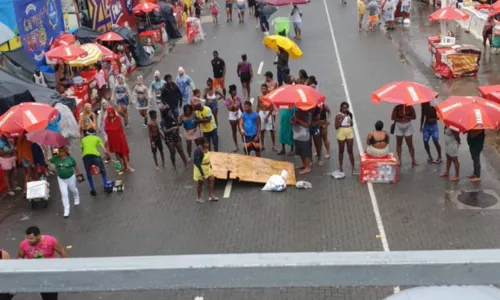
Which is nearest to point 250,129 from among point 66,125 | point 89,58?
point 66,125

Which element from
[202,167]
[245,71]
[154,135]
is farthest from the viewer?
[245,71]

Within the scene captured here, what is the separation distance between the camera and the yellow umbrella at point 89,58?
1766 cm

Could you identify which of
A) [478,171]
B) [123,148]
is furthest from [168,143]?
[478,171]

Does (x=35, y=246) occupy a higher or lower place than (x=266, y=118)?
higher

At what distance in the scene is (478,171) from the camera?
11344 millimetres

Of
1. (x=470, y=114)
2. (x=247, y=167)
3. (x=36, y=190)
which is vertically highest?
(x=470, y=114)

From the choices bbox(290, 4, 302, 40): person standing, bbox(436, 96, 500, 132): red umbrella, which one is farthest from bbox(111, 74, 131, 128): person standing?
bbox(290, 4, 302, 40): person standing

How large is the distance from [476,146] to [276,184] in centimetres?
393

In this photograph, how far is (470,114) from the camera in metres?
10.4

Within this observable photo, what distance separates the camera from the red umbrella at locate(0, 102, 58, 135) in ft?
35.9

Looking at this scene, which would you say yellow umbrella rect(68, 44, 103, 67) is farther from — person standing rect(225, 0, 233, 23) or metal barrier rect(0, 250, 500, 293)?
metal barrier rect(0, 250, 500, 293)

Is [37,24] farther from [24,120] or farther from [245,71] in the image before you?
[24,120]

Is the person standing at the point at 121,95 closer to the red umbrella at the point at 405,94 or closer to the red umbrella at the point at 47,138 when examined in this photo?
the red umbrella at the point at 47,138

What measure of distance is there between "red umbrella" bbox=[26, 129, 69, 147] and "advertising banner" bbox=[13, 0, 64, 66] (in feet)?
27.6
